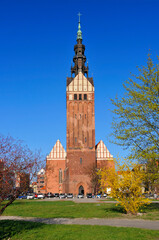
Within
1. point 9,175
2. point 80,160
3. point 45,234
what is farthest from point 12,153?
point 80,160

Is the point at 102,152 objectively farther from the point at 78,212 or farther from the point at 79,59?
the point at 78,212

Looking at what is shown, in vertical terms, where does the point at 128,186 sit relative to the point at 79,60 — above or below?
below

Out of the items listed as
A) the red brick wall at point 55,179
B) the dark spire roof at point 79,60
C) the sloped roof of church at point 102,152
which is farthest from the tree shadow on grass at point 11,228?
the dark spire roof at point 79,60

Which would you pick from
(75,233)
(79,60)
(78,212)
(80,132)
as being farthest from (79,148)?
(75,233)

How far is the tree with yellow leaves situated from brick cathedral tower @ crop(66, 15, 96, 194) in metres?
38.0

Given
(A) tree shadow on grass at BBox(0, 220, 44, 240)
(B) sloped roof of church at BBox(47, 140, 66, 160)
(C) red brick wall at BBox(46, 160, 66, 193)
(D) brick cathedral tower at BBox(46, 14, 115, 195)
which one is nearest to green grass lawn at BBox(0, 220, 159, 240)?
(A) tree shadow on grass at BBox(0, 220, 44, 240)

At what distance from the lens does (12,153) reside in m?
11.1

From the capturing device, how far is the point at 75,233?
11133 mm

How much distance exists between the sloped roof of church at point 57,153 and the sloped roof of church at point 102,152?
29.0 feet

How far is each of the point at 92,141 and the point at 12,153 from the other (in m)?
48.4

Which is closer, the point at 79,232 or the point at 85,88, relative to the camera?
the point at 79,232

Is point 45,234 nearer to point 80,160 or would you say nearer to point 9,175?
point 9,175

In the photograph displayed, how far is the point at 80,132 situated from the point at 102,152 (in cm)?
896

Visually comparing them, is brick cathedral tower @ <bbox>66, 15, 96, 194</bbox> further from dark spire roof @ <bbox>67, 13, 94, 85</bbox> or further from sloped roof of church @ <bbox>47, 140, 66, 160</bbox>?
sloped roof of church @ <bbox>47, 140, 66, 160</bbox>
